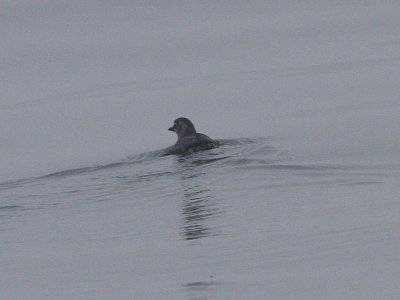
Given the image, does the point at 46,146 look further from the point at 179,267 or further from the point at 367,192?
the point at 179,267

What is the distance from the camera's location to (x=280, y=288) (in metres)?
8.92

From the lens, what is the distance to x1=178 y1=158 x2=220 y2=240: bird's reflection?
37.1ft

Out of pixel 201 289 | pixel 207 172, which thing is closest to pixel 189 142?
pixel 207 172

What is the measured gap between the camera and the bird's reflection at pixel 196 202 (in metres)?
11.3

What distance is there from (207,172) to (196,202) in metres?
2.01

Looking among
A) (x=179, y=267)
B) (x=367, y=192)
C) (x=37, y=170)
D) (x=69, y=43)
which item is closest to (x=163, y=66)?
(x=69, y=43)

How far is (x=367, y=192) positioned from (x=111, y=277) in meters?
3.61

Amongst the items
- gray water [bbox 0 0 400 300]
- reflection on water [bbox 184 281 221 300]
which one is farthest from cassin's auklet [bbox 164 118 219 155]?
reflection on water [bbox 184 281 221 300]

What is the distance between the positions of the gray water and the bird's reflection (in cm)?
3

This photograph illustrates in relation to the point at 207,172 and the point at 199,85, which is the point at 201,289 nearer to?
the point at 207,172

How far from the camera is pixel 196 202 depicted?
1301cm

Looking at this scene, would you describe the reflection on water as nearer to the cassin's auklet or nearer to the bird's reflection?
the bird's reflection

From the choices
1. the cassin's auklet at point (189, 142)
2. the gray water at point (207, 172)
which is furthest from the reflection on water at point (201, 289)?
the cassin's auklet at point (189, 142)

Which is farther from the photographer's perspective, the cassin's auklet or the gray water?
the cassin's auklet
